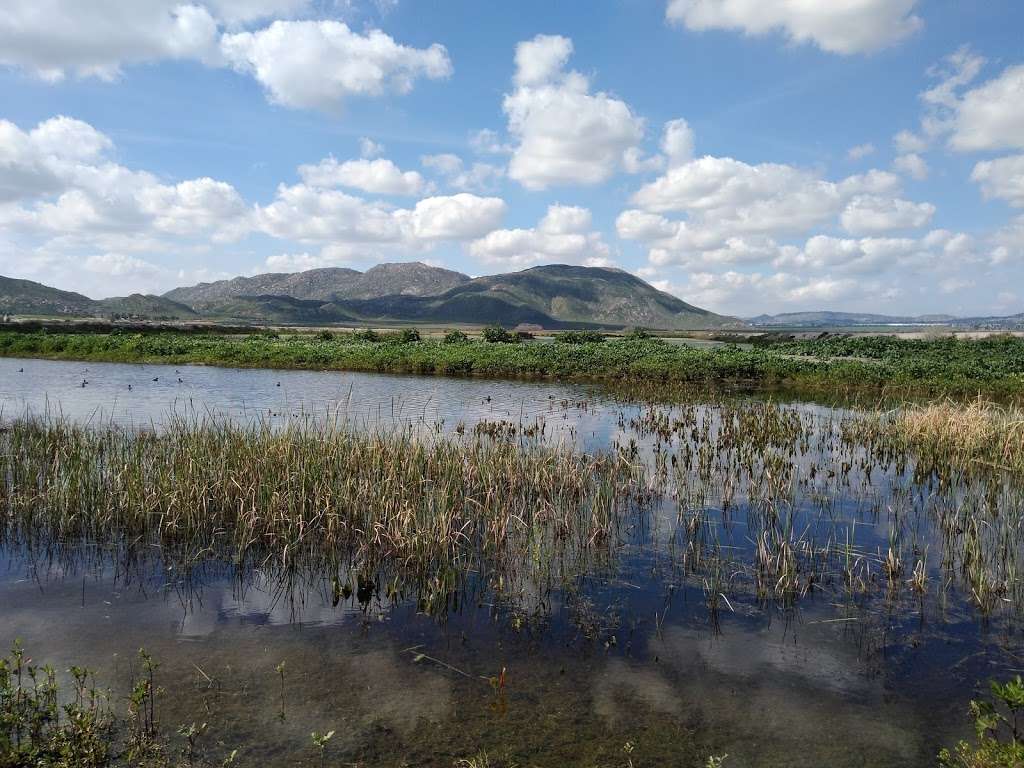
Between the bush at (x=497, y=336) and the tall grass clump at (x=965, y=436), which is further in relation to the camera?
the bush at (x=497, y=336)

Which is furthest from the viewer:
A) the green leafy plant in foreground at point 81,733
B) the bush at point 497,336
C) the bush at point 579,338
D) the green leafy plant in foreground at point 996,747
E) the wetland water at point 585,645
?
the bush at point 497,336

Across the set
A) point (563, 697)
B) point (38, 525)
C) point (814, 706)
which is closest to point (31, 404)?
point (38, 525)

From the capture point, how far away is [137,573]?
9891 mm

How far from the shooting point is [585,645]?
8.12m

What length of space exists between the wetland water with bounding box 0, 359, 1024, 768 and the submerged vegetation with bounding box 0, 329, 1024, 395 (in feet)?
81.7

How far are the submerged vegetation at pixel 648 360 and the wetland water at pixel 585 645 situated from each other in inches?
980

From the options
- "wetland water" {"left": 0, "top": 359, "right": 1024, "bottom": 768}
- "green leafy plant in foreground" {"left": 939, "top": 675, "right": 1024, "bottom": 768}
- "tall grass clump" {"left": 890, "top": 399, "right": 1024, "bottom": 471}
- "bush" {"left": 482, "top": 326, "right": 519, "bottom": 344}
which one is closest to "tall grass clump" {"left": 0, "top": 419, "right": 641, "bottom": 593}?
"wetland water" {"left": 0, "top": 359, "right": 1024, "bottom": 768}

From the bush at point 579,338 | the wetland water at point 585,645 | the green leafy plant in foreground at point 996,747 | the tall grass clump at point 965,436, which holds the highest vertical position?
the bush at point 579,338

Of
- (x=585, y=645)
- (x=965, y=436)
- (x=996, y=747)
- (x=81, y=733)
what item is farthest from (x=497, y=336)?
(x=996, y=747)

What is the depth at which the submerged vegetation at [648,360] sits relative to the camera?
118ft

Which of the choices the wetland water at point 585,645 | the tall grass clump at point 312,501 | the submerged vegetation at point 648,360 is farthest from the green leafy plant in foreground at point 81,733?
the submerged vegetation at point 648,360

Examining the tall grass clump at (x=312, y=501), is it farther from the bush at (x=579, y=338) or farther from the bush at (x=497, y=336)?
the bush at (x=497, y=336)

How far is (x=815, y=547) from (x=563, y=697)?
6136mm

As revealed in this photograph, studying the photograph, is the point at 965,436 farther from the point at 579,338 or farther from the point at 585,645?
the point at 579,338
